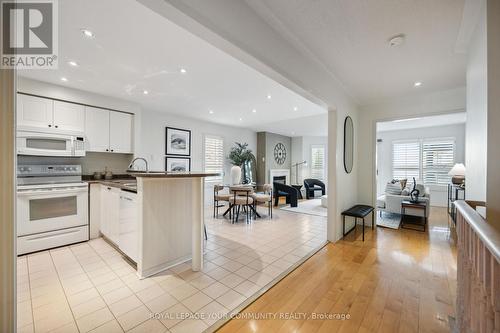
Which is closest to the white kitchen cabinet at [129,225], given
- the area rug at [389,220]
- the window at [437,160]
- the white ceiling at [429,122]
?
the area rug at [389,220]

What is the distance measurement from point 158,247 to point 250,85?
110 inches

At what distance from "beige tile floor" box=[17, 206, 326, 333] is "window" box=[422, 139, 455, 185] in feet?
19.8

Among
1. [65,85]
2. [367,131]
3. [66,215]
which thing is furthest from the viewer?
[367,131]

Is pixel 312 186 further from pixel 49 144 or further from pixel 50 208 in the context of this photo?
pixel 49 144

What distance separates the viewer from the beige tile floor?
163 centimetres

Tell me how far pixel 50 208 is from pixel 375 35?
4.75m

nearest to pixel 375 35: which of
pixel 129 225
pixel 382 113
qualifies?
pixel 382 113

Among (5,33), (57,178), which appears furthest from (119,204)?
(5,33)

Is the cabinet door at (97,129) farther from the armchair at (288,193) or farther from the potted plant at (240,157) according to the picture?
the armchair at (288,193)

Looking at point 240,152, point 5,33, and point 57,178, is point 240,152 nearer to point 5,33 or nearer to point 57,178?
point 57,178

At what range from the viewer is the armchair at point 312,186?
7.73 metres

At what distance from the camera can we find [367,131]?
13.6 ft

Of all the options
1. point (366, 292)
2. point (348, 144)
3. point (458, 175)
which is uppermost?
point (348, 144)

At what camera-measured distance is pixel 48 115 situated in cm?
329
